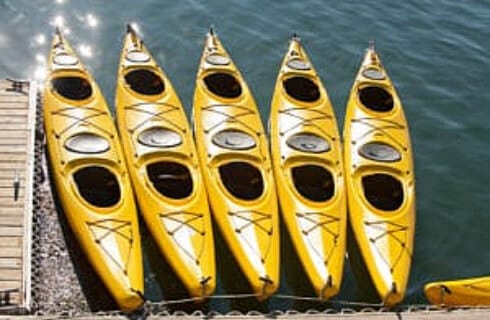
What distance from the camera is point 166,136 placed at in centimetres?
1659

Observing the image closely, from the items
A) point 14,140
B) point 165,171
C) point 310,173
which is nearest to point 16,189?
point 14,140

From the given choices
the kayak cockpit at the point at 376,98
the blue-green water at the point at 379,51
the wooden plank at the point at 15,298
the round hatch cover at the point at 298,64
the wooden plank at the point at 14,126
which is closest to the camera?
the wooden plank at the point at 15,298

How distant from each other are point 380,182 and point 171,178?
460cm

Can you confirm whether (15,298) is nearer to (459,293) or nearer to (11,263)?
(11,263)

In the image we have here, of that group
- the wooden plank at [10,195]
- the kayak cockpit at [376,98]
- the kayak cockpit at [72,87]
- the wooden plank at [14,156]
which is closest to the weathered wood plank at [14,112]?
the kayak cockpit at [72,87]

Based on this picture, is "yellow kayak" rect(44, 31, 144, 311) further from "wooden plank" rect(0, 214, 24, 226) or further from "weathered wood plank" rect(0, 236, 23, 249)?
"weathered wood plank" rect(0, 236, 23, 249)

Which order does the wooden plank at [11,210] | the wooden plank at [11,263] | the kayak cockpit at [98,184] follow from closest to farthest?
the wooden plank at [11,263] < the wooden plank at [11,210] < the kayak cockpit at [98,184]

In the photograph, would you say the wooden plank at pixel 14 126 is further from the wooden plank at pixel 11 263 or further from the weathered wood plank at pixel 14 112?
the wooden plank at pixel 11 263

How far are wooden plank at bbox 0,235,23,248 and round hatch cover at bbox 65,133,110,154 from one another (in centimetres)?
236

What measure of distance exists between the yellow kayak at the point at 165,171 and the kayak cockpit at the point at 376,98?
4.80 meters

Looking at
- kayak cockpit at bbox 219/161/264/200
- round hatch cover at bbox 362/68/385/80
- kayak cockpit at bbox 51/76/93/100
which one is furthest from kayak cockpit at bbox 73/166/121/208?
round hatch cover at bbox 362/68/385/80

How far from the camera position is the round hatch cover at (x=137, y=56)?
1902 cm

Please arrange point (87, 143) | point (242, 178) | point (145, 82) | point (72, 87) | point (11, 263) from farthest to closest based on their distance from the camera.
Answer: point (145, 82), point (72, 87), point (242, 178), point (87, 143), point (11, 263)

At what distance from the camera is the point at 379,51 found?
2420 centimetres
